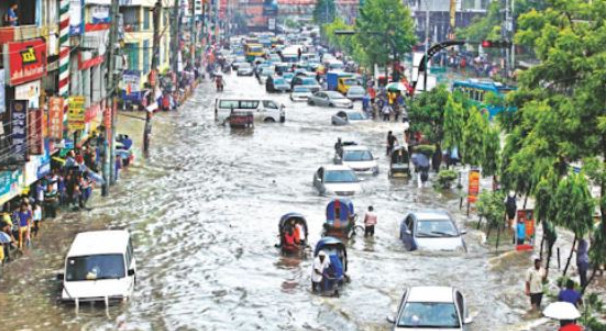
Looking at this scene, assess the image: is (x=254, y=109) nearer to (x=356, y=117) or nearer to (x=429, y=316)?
(x=356, y=117)

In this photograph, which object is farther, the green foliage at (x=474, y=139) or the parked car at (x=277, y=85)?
the parked car at (x=277, y=85)

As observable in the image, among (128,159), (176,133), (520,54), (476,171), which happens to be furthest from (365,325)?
(520,54)

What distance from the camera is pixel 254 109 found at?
79000 millimetres

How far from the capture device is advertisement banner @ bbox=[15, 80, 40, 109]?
40906mm

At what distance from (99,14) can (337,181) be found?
57.7 ft

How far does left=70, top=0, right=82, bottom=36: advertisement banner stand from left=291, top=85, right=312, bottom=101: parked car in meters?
41.8

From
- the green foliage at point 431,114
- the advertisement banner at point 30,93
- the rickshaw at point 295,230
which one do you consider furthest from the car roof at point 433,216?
the green foliage at point 431,114

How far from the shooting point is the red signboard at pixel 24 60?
38812 millimetres

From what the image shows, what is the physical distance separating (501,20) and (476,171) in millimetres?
84252

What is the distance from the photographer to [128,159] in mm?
57312

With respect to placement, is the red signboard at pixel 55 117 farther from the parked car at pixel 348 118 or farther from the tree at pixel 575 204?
the parked car at pixel 348 118

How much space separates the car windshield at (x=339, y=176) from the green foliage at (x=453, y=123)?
663cm

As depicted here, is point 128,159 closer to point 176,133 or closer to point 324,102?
point 176,133

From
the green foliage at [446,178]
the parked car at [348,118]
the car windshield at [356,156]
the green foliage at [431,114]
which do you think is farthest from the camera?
the parked car at [348,118]
